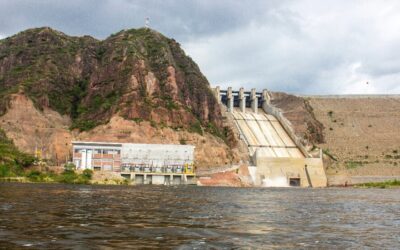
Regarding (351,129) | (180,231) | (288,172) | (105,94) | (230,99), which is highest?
(230,99)

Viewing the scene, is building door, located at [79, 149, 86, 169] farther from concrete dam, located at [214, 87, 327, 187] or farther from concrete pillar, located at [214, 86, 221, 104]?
concrete pillar, located at [214, 86, 221, 104]

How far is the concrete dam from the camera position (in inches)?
5399

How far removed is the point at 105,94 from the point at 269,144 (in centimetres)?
5480

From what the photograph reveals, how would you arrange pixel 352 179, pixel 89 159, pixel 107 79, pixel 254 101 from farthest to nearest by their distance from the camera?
pixel 254 101, pixel 107 79, pixel 352 179, pixel 89 159

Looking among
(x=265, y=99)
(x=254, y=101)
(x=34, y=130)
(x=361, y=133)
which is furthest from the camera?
(x=265, y=99)

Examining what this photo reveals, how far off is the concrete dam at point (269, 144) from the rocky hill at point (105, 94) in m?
8.00

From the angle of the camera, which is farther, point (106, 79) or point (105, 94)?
point (106, 79)

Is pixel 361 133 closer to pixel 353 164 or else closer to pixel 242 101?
pixel 353 164

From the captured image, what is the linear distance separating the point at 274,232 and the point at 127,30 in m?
171

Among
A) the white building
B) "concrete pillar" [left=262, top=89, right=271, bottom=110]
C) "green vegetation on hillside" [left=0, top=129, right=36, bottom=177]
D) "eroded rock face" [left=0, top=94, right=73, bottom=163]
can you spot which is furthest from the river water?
"concrete pillar" [left=262, top=89, right=271, bottom=110]

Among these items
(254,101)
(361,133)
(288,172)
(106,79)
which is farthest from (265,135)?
(106,79)

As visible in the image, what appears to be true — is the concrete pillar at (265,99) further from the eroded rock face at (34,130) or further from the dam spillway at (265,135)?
the eroded rock face at (34,130)

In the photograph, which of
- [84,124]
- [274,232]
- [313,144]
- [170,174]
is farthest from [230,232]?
[313,144]

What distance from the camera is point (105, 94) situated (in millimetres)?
159375
